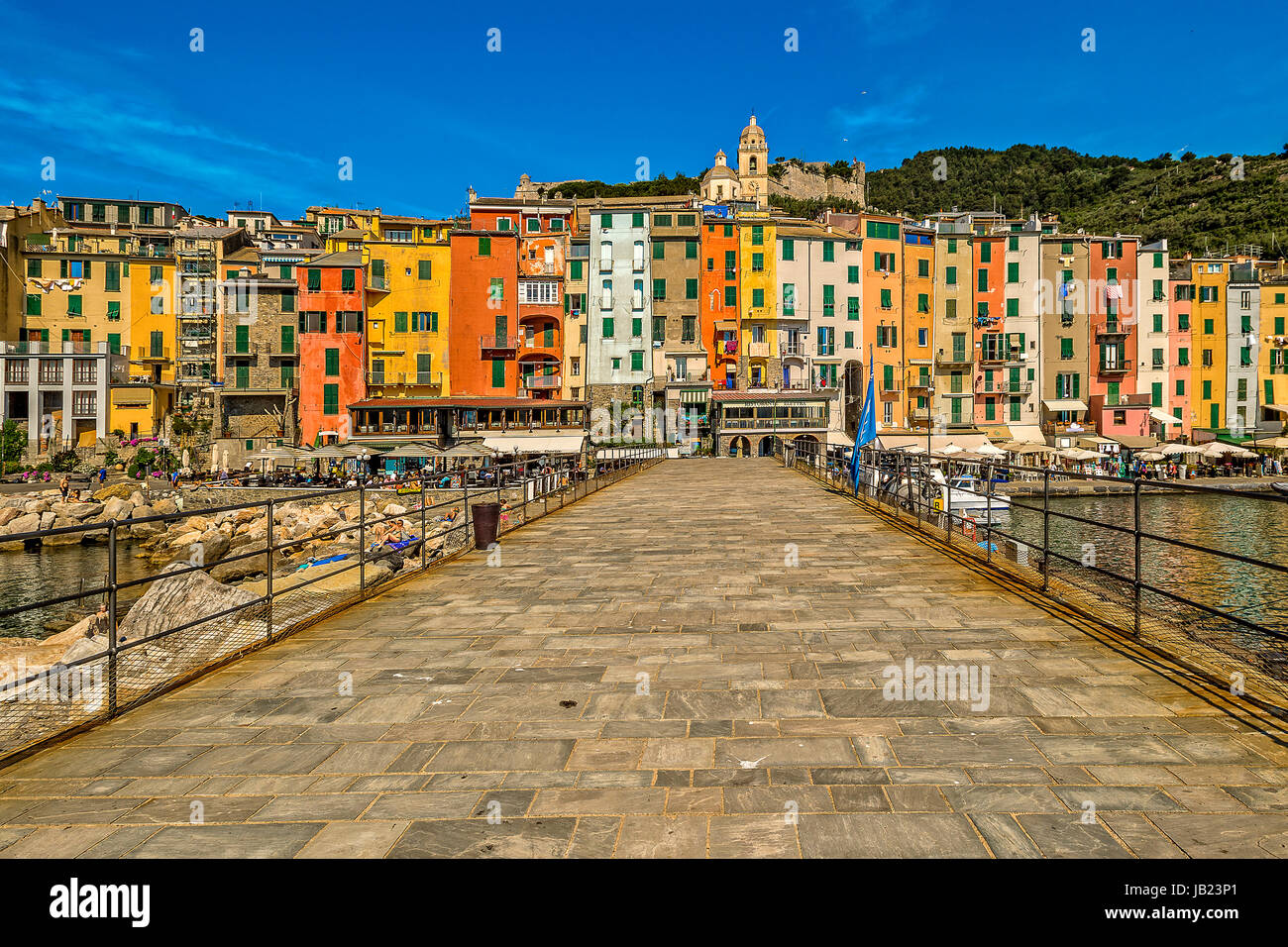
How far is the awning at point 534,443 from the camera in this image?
46.1 meters


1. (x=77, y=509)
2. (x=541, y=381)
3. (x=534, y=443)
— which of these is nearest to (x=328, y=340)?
(x=541, y=381)

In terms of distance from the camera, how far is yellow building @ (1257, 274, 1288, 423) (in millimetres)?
55562

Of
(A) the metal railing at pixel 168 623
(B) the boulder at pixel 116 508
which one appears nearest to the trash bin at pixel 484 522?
(A) the metal railing at pixel 168 623

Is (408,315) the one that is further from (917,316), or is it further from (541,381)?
(917,316)

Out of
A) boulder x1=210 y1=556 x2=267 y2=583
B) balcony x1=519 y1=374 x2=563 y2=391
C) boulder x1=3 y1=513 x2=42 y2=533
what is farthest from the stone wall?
boulder x1=210 y1=556 x2=267 y2=583

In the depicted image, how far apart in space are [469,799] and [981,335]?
5912 cm

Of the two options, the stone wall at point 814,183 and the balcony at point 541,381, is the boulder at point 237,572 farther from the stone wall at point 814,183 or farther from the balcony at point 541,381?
the stone wall at point 814,183

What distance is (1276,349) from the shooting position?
183 ft

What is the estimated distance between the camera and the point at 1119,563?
25.5 meters

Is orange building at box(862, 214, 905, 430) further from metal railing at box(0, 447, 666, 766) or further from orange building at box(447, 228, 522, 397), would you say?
metal railing at box(0, 447, 666, 766)

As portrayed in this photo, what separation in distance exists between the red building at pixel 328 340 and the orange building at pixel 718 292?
23286 mm

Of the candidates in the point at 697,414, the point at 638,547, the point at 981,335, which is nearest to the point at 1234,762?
the point at 638,547

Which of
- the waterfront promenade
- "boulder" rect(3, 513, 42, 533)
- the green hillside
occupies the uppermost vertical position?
the green hillside
